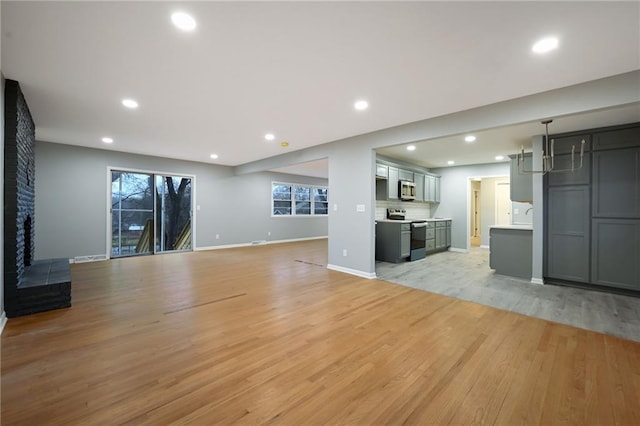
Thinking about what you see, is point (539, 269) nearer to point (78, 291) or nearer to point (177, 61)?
point (177, 61)

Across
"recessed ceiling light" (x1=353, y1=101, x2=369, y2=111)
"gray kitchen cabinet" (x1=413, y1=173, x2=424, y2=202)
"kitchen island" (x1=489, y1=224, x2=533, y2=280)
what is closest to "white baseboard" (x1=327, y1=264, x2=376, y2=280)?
"kitchen island" (x1=489, y1=224, x2=533, y2=280)

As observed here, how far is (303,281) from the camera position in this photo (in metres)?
4.35

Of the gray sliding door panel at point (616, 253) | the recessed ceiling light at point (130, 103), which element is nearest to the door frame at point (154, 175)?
the recessed ceiling light at point (130, 103)

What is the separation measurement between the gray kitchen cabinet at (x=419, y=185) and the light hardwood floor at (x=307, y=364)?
406 cm

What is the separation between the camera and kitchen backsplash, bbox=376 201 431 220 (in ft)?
21.8

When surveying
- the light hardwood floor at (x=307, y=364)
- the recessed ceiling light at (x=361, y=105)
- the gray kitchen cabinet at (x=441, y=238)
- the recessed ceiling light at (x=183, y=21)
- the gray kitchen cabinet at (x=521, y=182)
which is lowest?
the light hardwood floor at (x=307, y=364)

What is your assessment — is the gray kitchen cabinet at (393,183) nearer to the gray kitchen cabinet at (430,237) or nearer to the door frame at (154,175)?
the gray kitchen cabinet at (430,237)

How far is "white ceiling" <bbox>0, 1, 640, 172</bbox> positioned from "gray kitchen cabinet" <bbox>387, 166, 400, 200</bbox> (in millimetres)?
2423

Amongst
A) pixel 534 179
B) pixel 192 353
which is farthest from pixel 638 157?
pixel 192 353

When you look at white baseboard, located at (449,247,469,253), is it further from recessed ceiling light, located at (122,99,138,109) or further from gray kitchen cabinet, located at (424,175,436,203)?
recessed ceiling light, located at (122,99,138,109)

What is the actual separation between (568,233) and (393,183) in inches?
124

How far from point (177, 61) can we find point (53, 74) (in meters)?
1.36

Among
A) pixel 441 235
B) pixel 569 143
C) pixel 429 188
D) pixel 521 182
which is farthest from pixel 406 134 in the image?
pixel 441 235

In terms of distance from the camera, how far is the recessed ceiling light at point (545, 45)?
2.00 m
